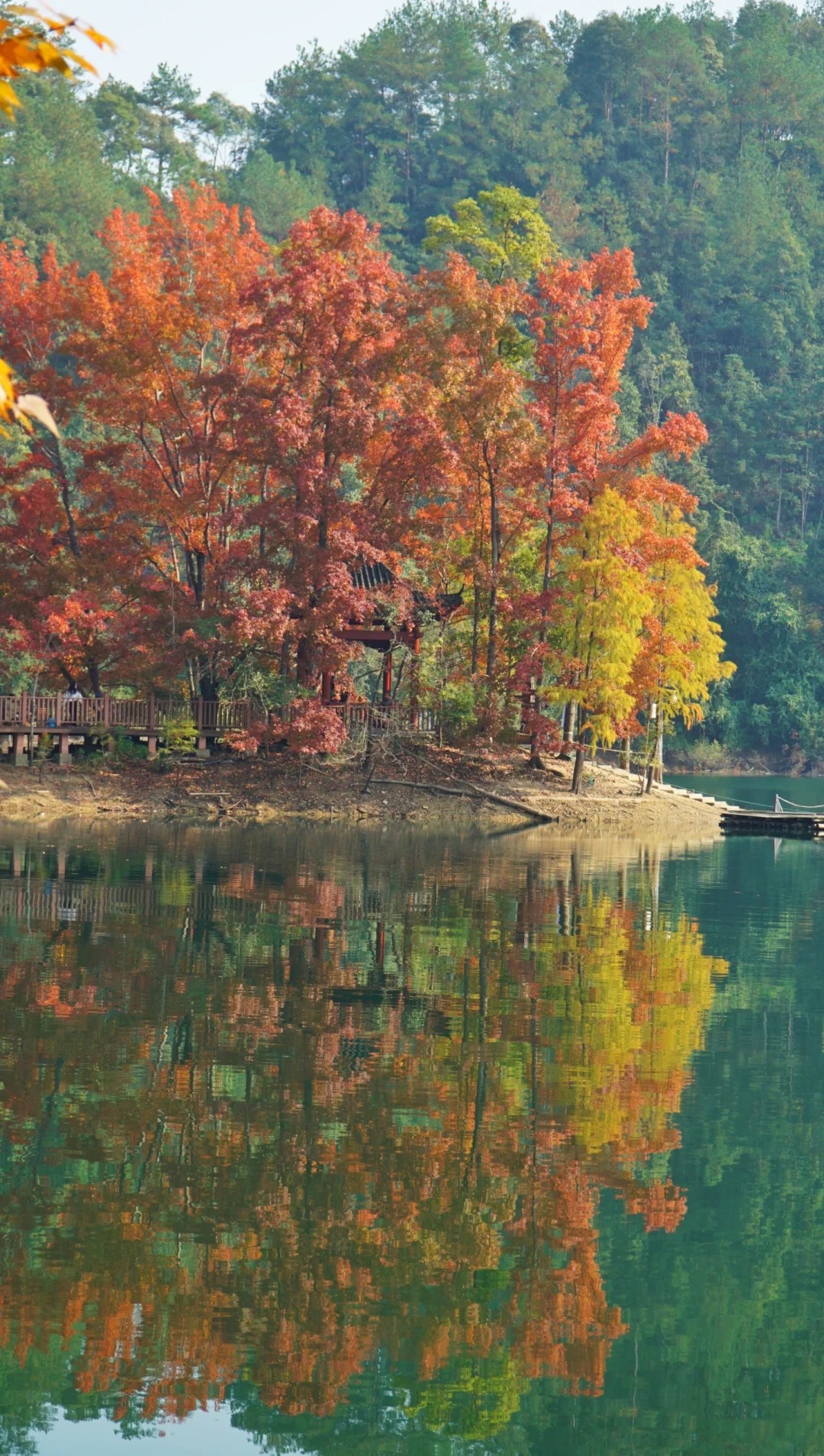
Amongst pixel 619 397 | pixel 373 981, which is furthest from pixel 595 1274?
pixel 619 397

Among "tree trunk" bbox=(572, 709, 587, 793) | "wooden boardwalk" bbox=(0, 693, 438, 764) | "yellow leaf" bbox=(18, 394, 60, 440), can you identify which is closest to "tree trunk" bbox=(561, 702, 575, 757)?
"tree trunk" bbox=(572, 709, 587, 793)

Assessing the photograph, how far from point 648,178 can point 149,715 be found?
86.7 metres

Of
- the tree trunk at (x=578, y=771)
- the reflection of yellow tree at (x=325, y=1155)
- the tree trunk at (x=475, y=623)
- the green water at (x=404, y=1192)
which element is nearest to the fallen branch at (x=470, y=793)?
→ the tree trunk at (x=578, y=771)

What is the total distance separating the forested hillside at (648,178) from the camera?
82938 mm

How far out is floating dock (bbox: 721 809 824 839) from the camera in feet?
147

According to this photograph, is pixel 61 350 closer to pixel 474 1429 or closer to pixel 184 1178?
pixel 184 1178

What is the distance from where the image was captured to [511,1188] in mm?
11281

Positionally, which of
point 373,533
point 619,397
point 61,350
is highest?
point 619,397

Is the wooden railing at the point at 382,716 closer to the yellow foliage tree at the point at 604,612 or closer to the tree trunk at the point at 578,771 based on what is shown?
the tree trunk at the point at 578,771

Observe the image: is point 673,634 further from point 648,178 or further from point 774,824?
point 648,178

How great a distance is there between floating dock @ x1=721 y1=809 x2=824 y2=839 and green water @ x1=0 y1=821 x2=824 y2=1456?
2378cm

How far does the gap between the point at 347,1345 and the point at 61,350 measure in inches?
1425

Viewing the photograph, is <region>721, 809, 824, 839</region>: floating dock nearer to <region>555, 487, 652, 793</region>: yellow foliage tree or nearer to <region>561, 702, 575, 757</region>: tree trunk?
<region>561, 702, 575, 757</region>: tree trunk

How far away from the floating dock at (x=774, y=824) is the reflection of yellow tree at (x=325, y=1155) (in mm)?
24977
